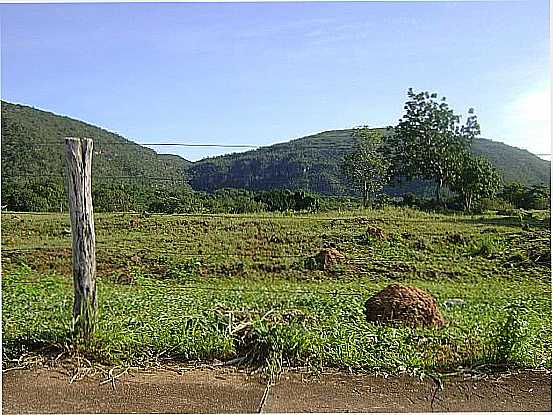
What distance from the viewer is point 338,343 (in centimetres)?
289

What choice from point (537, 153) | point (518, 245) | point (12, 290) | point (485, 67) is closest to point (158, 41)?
point (12, 290)

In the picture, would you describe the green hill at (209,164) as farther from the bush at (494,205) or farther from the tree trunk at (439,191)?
the bush at (494,205)

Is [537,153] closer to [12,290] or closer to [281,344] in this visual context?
[281,344]

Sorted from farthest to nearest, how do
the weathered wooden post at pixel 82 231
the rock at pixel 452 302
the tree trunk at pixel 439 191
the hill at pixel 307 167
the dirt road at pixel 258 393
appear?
1. the tree trunk at pixel 439 191
2. the hill at pixel 307 167
3. the rock at pixel 452 302
4. the weathered wooden post at pixel 82 231
5. the dirt road at pixel 258 393

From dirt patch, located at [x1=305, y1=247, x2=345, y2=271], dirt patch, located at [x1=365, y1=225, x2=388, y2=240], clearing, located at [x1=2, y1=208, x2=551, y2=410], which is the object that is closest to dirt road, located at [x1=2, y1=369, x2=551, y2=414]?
clearing, located at [x1=2, y1=208, x2=551, y2=410]

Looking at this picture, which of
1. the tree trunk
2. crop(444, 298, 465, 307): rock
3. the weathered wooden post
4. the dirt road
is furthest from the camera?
the tree trunk

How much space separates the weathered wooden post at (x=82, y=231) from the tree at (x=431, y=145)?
7.68 feet

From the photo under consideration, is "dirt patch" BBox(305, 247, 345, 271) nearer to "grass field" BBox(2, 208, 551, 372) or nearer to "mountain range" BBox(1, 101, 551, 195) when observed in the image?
"grass field" BBox(2, 208, 551, 372)

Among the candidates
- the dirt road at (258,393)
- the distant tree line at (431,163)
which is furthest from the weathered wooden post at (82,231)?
the distant tree line at (431,163)

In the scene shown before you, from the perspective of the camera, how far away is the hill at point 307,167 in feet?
14.5

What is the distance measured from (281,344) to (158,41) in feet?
6.61

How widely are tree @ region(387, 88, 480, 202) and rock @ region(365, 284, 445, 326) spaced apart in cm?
151

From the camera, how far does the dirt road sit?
246 centimetres

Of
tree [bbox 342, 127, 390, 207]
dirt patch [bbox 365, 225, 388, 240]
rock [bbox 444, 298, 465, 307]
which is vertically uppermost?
tree [bbox 342, 127, 390, 207]
